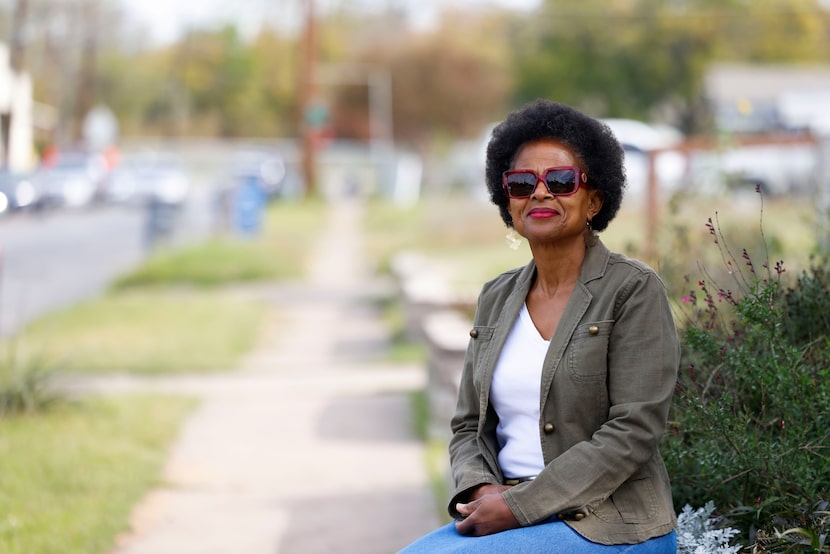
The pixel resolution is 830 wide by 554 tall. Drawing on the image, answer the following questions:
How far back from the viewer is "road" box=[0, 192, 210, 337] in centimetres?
1655

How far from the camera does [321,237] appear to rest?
29.4m

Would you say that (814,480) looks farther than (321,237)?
No

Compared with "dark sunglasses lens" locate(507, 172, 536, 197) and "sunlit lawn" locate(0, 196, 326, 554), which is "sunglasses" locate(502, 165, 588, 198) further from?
"sunlit lawn" locate(0, 196, 326, 554)

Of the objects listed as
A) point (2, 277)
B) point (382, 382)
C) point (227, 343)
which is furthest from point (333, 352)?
point (2, 277)

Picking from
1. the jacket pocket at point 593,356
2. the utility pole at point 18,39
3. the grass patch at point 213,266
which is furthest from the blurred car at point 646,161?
the utility pole at point 18,39

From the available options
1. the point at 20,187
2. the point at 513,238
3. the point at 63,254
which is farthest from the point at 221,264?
the point at 513,238

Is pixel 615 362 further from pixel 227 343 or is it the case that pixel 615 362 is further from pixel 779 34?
pixel 779 34

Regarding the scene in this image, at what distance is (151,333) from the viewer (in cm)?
Answer: 1282

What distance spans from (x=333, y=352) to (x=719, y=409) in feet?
30.7

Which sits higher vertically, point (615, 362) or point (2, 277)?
point (615, 362)

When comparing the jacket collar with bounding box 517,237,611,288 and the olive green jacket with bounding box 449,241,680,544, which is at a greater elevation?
the jacket collar with bounding box 517,237,611,288

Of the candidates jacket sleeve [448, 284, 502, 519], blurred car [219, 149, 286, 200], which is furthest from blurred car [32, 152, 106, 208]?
jacket sleeve [448, 284, 502, 519]

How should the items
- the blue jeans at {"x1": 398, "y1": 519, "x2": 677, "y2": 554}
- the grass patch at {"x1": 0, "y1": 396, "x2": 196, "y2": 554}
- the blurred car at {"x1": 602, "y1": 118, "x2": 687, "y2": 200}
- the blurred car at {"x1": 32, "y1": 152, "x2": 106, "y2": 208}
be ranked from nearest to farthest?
the blue jeans at {"x1": 398, "y1": 519, "x2": 677, "y2": 554} → the grass patch at {"x1": 0, "y1": 396, "x2": 196, "y2": 554} → the blurred car at {"x1": 602, "y1": 118, "x2": 687, "y2": 200} → the blurred car at {"x1": 32, "y1": 152, "x2": 106, "y2": 208}

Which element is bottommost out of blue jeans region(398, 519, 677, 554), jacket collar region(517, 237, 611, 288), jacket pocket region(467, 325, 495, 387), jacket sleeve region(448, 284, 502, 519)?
blue jeans region(398, 519, 677, 554)
